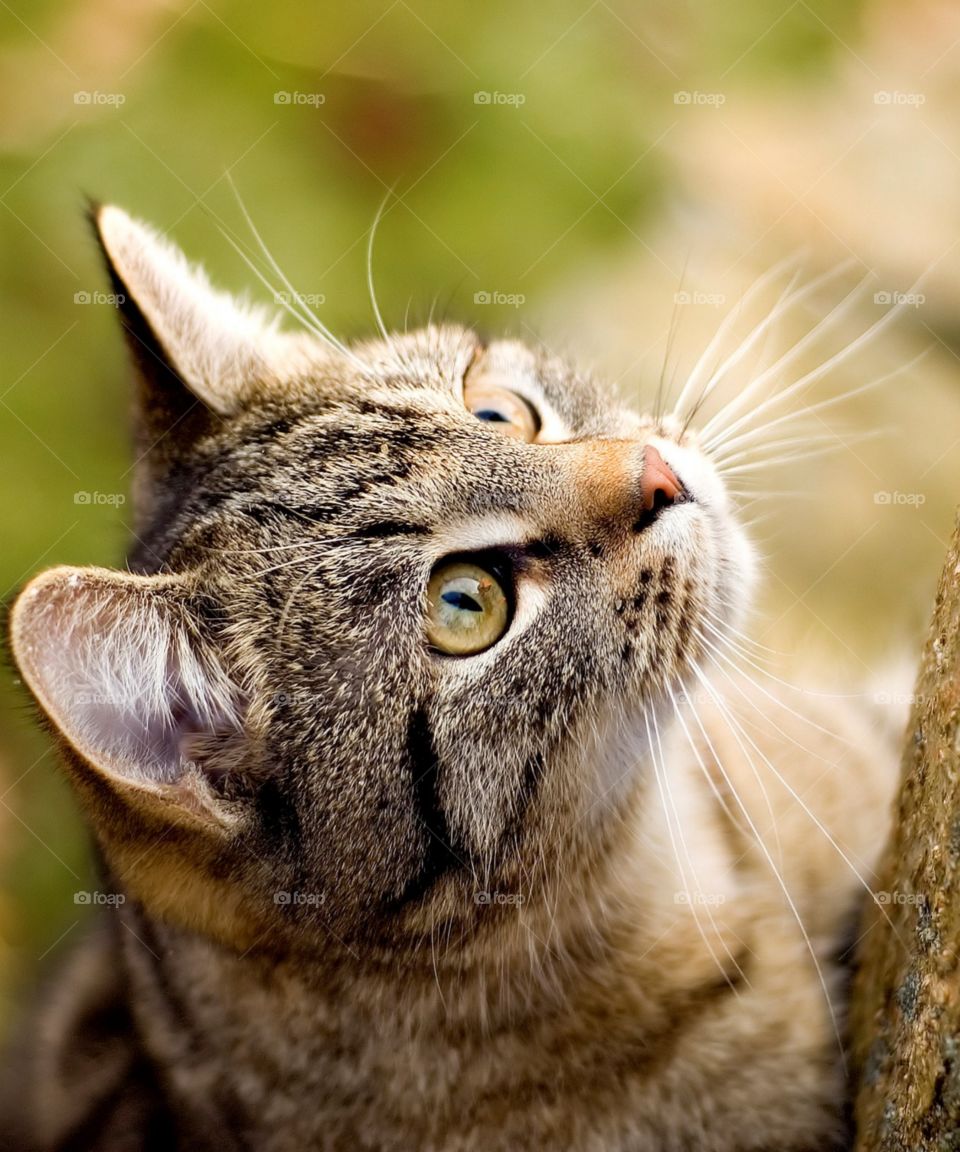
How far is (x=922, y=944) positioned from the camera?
1328mm

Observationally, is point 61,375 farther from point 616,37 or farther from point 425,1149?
point 425,1149

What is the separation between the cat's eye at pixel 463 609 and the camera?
4.80 ft

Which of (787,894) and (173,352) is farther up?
(173,352)

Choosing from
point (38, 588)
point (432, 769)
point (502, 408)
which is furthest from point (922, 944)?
point (38, 588)

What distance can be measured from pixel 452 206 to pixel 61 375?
114 centimetres

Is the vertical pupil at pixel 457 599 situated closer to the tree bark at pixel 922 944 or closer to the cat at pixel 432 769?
the cat at pixel 432 769

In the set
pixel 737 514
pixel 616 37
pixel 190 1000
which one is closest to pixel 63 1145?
pixel 190 1000

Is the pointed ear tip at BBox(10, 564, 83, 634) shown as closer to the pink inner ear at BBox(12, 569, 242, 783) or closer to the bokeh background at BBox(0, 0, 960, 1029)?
the pink inner ear at BBox(12, 569, 242, 783)

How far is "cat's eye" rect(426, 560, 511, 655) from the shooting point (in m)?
1.46

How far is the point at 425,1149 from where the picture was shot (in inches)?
65.4

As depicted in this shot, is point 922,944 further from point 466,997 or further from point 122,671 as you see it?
point 122,671

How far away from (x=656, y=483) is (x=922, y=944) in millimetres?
642

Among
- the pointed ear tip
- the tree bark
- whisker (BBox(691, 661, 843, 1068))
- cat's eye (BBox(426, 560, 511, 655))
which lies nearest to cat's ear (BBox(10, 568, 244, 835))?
the pointed ear tip

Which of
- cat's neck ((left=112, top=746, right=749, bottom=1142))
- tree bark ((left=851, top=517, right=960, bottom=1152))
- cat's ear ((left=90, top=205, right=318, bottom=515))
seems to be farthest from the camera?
cat's ear ((left=90, top=205, right=318, bottom=515))
